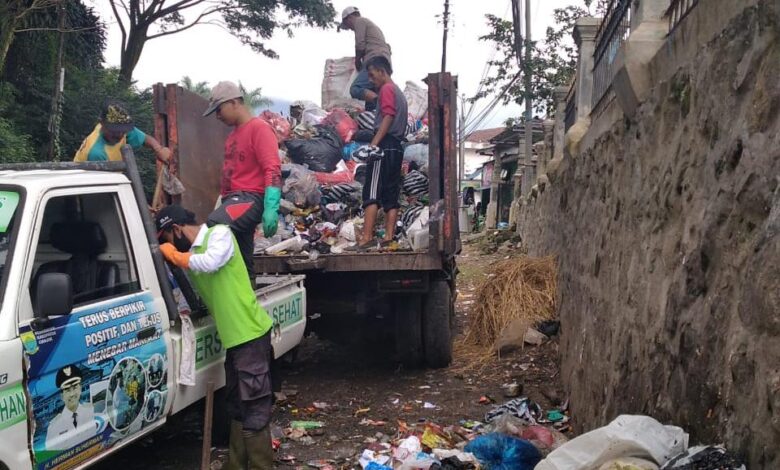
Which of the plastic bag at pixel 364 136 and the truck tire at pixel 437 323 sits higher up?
the plastic bag at pixel 364 136

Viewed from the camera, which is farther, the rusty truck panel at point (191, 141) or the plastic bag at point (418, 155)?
the plastic bag at point (418, 155)

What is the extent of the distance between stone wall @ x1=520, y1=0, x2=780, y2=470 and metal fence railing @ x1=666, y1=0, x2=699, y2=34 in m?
0.24

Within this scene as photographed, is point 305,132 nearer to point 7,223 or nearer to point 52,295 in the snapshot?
point 7,223

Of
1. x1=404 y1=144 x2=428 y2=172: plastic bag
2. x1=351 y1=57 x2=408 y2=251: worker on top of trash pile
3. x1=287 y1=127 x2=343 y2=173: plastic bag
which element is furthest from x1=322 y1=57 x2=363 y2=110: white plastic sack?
x1=351 y1=57 x2=408 y2=251: worker on top of trash pile

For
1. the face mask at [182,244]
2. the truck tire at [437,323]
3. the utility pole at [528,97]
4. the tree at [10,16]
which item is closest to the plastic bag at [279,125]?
the truck tire at [437,323]

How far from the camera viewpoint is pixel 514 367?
673cm

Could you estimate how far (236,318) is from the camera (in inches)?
161

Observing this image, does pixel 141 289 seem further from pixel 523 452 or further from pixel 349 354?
pixel 349 354

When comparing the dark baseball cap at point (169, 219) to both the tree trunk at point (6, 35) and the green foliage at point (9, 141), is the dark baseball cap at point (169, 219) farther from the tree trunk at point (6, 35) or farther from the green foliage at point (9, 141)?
the tree trunk at point (6, 35)

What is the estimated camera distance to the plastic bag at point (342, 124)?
8.13 metres

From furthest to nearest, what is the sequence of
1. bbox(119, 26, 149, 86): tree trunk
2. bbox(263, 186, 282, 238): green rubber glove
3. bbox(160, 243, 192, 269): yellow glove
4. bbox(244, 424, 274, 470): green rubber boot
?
bbox(119, 26, 149, 86): tree trunk, bbox(263, 186, 282, 238): green rubber glove, bbox(244, 424, 274, 470): green rubber boot, bbox(160, 243, 192, 269): yellow glove

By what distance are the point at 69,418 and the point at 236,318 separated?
3.85 feet

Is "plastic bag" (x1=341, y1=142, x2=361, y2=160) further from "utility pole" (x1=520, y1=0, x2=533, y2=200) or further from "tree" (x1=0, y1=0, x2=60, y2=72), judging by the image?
"utility pole" (x1=520, y1=0, x2=533, y2=200)

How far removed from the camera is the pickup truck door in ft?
9.82
